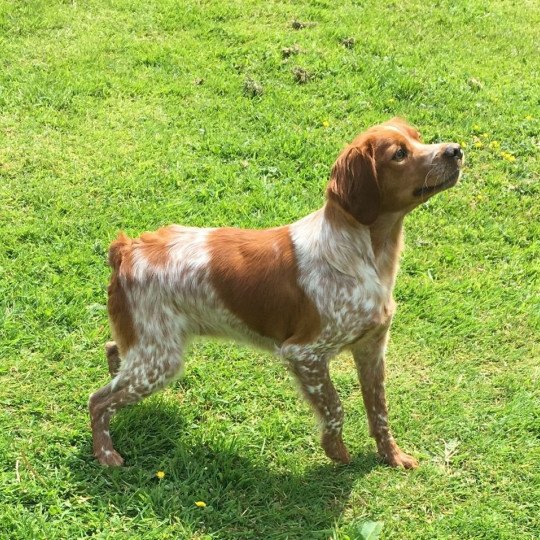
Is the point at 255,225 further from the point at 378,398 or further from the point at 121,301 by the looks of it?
the point at 378,398

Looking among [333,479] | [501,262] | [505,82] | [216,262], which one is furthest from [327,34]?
[333,479]

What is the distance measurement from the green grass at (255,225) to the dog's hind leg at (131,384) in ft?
0.42

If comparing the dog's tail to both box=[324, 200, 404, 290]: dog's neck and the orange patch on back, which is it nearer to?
the orange patch on back

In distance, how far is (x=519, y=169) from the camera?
638cm

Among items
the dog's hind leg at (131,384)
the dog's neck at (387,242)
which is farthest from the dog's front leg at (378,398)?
the dog's hind leg at (131,384)

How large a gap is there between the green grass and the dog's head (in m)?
1.47

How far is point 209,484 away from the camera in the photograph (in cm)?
395

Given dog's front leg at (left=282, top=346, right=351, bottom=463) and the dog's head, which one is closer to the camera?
the dog's head

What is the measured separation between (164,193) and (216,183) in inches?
18.1

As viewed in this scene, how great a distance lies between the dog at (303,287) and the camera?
145 inches

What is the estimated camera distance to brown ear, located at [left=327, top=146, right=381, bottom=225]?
11.8ft

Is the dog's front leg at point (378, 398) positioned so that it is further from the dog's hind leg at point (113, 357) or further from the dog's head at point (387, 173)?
the dog's hind leg at point (113, 357)

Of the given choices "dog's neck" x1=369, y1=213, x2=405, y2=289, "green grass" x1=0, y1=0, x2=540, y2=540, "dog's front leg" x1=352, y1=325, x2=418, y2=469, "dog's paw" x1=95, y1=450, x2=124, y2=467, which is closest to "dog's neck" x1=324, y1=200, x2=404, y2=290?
"dog's neck" x1=369, y1=213, x2=405, y2=289

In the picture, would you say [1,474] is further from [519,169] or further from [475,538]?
[519,169]
